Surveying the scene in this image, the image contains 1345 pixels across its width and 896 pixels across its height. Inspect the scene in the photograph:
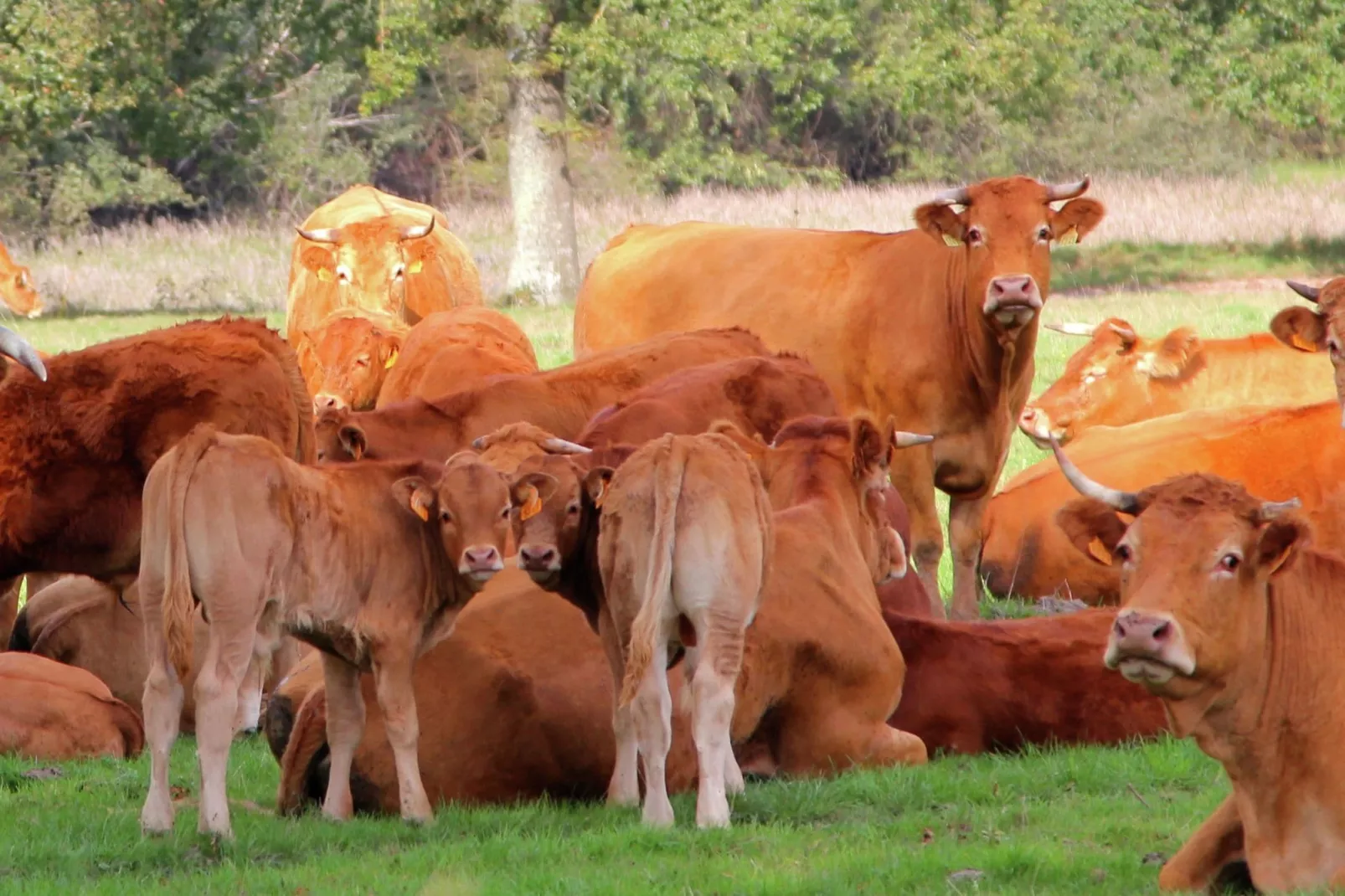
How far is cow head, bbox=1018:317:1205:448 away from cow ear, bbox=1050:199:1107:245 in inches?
125

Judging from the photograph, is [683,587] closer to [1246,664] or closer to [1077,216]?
[1246,664]

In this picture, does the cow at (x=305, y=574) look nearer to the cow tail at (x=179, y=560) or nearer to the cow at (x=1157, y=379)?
the cow tail at (x=179, y=560)

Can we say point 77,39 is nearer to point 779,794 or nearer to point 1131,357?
point 1131,357

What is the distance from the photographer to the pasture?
599 cm

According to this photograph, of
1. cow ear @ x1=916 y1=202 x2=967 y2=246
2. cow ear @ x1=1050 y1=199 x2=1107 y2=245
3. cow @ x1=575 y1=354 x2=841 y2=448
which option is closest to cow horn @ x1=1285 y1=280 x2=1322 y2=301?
cow ear @ x1=1050 y1=199 x2=1107 y2=245

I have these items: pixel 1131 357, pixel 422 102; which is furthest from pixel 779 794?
pixel 422 102

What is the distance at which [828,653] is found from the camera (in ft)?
25.3

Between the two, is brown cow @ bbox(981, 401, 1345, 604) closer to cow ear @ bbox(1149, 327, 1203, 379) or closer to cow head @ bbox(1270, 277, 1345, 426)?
cow head @ bbox(1270, 277, 1345, 426)

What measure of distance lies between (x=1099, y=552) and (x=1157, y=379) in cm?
839

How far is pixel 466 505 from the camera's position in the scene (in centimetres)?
715

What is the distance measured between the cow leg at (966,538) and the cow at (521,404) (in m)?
1.37

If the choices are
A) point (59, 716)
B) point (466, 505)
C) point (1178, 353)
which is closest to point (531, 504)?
point (466, 505)

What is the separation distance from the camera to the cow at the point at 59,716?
8266mm

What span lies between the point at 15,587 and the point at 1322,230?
26.3 m
